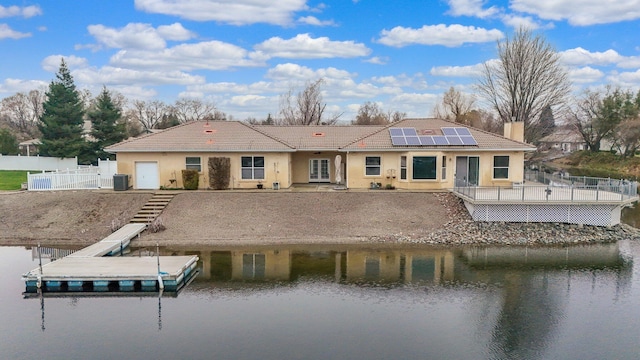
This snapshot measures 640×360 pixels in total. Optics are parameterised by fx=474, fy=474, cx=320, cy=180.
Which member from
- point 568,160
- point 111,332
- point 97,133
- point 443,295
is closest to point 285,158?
point 443,295

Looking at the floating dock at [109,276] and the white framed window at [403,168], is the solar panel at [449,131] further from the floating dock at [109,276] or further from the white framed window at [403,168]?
the floating dock at [109,276]

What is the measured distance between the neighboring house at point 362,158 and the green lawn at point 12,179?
9.26 m

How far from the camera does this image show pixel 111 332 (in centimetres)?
1223

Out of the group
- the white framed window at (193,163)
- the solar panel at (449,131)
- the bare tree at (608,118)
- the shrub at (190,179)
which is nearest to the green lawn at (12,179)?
the white framed window at (193,163)

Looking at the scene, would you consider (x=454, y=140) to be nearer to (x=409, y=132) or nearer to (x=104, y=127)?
Result: (x=409, y=132)

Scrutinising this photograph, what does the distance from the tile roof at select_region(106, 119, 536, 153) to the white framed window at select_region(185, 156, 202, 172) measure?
23.6 inches

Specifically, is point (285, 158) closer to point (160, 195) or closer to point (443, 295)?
point (160, 195)

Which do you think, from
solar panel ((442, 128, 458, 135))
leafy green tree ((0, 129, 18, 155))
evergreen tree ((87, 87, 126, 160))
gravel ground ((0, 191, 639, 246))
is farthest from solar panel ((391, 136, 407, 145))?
leafy green tree ((0, 129, 18, 155))

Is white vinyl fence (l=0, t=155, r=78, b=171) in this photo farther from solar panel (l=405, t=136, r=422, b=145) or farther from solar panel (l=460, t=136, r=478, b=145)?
solar panel (l=460, t=136, r=478, b=145)

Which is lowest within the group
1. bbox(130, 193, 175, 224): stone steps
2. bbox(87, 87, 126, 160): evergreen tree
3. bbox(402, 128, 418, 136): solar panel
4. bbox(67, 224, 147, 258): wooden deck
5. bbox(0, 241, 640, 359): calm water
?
bbox(0, 241, 640, 359): calm water

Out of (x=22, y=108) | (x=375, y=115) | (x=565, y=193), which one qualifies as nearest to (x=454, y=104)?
(x=375, y=115)

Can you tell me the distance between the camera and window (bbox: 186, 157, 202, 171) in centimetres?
2767

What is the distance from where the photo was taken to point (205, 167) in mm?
27625

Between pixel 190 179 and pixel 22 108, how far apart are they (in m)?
69.4
